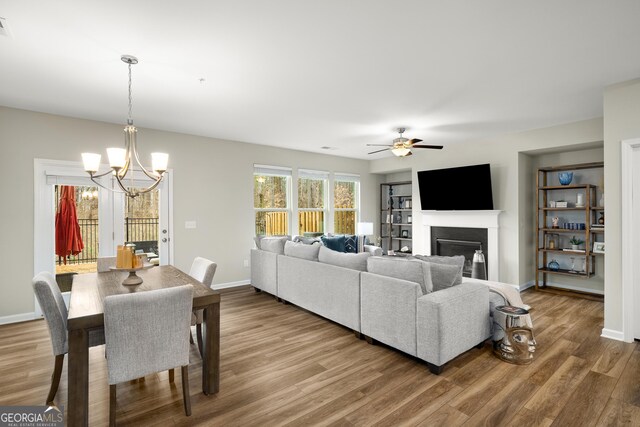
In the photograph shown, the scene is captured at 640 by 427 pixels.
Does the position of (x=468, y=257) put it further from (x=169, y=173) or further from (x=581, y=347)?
(x=169, y=173)

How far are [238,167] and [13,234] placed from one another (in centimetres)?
310

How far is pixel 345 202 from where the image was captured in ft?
24.9

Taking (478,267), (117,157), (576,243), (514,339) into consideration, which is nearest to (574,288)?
(576,243)

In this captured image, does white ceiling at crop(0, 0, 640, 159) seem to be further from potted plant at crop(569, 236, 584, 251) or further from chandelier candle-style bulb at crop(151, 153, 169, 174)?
potted plant at crop(569, 236, 584, 251)

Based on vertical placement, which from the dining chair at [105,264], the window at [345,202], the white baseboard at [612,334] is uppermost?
the window at [345,202]

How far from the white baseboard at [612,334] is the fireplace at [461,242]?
2.26 meters

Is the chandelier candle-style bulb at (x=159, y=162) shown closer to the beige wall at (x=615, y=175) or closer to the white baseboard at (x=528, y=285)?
the beige wall at (x=615, y=175)

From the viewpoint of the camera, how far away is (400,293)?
9.39 feet

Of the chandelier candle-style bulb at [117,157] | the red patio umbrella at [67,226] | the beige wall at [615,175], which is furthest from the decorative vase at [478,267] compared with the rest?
the red patio umbrella at [67,226]

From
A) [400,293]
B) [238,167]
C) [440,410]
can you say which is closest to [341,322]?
[400,293]

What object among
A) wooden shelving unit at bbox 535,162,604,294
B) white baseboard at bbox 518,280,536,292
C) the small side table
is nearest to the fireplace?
white baseboard at bbox 518,280,536,292

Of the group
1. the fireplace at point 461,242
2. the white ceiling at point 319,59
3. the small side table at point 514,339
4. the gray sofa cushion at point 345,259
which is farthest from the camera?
the fireplace at point 461,242

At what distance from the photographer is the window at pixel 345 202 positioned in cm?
739

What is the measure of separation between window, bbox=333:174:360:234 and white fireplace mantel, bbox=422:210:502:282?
1808 millimetres
